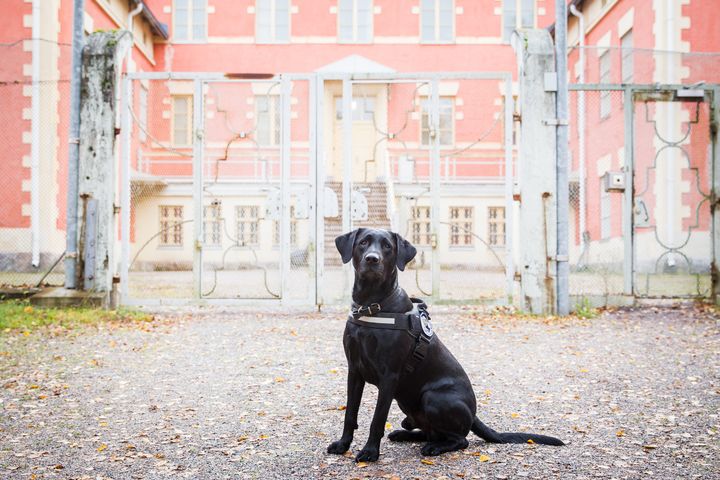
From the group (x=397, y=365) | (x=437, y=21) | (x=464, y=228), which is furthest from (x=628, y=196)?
(x=437, y=21)

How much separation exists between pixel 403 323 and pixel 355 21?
73.1 feet

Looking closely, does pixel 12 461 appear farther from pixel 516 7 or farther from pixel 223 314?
pixel 516 7

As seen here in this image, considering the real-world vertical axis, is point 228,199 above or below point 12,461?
above

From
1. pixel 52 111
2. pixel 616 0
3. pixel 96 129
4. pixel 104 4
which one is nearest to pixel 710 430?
pixel 96 129

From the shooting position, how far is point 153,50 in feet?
78.9

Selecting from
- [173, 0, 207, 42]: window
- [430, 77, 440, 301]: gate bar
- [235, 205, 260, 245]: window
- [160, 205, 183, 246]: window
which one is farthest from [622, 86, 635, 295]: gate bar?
[173, 0, 207, 42]: window

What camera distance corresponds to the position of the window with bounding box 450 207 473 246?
1029 centimetres

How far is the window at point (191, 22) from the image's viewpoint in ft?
79.4

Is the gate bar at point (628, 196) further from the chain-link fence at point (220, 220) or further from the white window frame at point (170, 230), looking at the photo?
the white window frame at point (170, 230)

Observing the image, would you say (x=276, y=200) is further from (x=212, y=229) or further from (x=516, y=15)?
(x=516, y=15)

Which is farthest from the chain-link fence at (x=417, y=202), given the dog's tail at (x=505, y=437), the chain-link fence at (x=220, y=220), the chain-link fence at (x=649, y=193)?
the dog's tail at (x=505, y=437)

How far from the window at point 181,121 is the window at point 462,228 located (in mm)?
4817

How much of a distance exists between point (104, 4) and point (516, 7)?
13445 millimetres

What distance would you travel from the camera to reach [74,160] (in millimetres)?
9125
